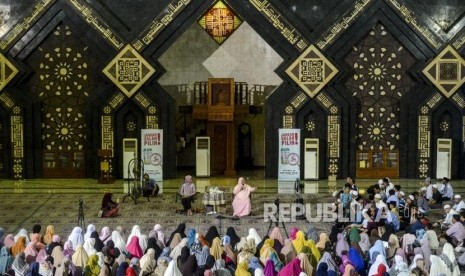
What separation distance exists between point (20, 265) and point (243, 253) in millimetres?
3530

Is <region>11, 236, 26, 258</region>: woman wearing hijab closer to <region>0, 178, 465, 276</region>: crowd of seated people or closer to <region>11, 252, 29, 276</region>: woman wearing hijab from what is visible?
<region>0, 178, 465, 276</region>: crowd of seated people

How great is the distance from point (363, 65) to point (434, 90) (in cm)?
206

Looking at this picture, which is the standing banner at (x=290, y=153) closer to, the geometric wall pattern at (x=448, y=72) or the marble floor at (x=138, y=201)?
the marble floor at (x=138, y=201)

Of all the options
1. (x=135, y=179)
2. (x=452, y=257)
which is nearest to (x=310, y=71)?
(x=135, y=179)

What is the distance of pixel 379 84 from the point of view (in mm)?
27250

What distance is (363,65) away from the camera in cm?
2717

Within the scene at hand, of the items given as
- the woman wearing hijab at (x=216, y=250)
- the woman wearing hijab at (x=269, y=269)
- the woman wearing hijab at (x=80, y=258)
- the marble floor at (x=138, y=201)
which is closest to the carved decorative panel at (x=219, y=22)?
the marble floor at (x=138, y=201)

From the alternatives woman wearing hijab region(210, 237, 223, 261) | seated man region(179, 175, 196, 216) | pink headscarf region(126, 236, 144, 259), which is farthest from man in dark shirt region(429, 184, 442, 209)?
pink headscarf region(126, 236, 144, 259)

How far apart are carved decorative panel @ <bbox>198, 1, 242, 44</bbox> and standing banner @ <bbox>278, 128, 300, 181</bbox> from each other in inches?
182

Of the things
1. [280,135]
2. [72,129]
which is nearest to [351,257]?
[280,135]

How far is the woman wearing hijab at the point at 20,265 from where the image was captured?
15156 mm

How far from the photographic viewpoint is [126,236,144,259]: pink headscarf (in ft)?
54.9

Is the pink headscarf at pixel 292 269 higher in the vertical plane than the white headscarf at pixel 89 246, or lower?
lower

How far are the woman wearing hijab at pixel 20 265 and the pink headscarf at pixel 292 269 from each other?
3956 millimetres
